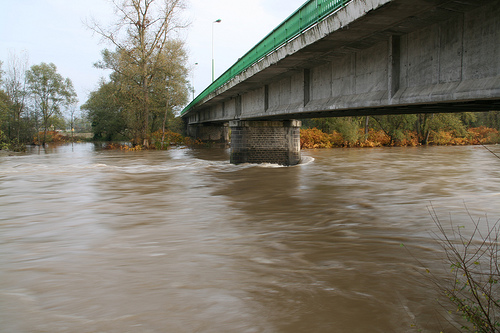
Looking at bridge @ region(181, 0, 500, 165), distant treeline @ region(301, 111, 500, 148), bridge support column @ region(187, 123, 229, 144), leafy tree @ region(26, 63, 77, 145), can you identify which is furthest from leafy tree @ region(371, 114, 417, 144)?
leafy tree @ region(26, 63, 77, 145)

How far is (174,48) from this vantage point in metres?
40.1

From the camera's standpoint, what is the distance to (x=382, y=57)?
10141 millimetres

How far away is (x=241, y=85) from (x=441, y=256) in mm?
14960

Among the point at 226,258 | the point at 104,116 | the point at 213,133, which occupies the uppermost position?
the point at 104,116

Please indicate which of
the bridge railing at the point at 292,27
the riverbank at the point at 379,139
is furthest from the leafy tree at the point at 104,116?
the bridge railing at the point at 292,27

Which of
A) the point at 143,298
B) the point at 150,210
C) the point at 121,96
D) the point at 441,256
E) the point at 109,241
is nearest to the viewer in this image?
the point at 143,298

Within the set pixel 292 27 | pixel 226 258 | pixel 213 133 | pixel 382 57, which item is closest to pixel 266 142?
pixel 292 27

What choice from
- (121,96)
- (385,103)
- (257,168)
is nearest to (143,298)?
(385,103)

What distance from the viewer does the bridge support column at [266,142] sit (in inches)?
945

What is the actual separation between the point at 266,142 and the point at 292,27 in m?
12.1

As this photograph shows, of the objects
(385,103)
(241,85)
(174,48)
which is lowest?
(385,103)

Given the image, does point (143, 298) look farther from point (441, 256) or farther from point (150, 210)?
point (150, 210)

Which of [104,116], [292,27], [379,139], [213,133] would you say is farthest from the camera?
[104,116]

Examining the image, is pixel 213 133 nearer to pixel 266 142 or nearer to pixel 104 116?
pixel 104 116
